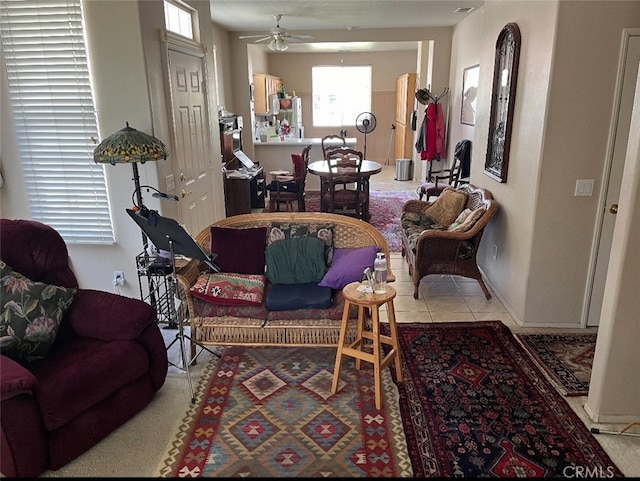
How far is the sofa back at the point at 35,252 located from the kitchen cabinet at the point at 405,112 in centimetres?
782

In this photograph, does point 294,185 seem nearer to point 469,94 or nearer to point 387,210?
point 387,210

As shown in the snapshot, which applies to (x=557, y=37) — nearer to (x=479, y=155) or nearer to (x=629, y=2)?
(x=629, y=2)

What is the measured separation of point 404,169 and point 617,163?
6.50 meters

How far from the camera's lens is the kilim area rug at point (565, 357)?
107 inches

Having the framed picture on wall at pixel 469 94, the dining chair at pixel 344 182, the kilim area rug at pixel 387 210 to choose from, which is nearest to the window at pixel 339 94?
the kilim area rug at pixel 387 210

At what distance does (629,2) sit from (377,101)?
29.2 feet

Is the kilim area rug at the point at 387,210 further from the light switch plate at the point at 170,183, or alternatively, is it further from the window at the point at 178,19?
the window at the point at 178,19

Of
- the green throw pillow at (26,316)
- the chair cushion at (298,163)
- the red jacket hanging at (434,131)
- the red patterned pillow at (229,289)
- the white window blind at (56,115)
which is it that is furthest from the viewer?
the red jacket hanging at (434,131)

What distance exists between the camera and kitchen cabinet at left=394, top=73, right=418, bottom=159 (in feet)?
31.0

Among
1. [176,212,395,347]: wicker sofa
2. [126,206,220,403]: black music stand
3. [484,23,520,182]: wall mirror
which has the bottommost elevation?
[176,212,395,347]: wicker sofa

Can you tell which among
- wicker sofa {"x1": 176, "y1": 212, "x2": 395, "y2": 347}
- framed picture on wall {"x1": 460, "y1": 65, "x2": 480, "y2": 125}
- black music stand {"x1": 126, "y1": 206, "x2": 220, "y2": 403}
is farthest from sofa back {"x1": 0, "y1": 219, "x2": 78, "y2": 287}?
framed picture on wall {"x1": 460, "y1": 65, "x2": 480, "y2": 125}

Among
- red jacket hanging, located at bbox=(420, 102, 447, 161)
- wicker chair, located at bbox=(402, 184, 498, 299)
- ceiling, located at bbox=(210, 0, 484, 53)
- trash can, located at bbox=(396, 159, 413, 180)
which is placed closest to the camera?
wicker chair, located at bbox=(402, 184, 498, 299)

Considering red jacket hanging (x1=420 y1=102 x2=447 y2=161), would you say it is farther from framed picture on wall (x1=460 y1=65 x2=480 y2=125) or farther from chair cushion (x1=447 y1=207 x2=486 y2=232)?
chair cushion (x1=447 y1=207 x2=486 y2=232)

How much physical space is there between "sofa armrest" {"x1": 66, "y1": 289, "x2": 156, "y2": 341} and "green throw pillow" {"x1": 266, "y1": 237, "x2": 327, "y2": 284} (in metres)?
0.84
